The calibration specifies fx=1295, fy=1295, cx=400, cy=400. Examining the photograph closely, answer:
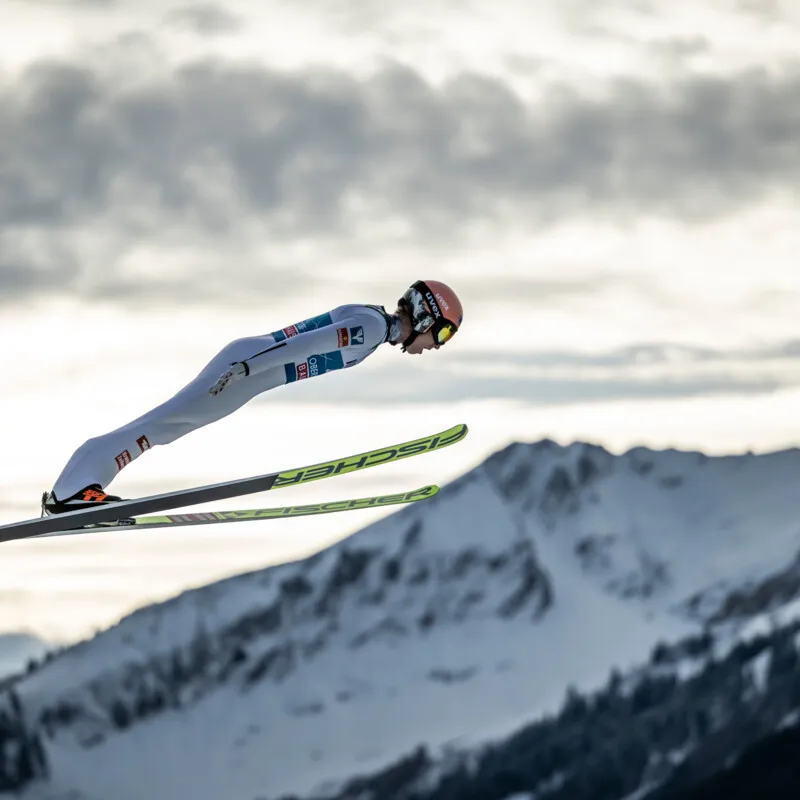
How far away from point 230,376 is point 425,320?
2714mm

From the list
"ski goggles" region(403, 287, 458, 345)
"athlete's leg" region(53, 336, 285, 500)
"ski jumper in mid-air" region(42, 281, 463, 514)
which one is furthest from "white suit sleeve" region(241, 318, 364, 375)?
"ski goggles" region(403, 287, 458, 345)

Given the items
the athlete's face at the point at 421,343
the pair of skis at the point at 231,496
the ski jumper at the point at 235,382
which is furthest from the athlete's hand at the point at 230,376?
the athlete's face at the point at 421,343

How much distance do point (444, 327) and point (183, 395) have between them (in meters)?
3.20

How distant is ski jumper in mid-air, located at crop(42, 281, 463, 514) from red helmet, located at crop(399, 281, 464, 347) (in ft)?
1.28

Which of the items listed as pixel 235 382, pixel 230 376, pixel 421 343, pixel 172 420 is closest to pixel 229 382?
pixel 230 376

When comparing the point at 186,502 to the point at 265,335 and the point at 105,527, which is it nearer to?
the point at 105,527

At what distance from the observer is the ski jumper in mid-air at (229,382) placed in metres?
13.8

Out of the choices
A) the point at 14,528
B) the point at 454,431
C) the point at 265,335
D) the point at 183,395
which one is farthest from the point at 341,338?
the point at 14,528

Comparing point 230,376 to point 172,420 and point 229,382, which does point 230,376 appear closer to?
point 229,382

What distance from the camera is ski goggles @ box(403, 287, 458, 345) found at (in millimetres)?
15188

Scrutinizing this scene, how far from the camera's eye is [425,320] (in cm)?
1518

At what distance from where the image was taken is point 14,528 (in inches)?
545

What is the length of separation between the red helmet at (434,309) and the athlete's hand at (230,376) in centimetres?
232

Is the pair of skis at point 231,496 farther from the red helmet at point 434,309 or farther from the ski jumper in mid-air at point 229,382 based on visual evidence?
the red helmet at point 434,309
